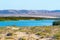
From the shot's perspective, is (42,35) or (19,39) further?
(42,35)

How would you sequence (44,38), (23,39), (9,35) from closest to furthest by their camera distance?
(23,39)
(44,38)
(9,35)

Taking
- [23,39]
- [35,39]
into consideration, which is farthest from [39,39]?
[23,39]

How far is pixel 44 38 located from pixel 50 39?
1.62 meters

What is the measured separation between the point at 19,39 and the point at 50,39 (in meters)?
3.18

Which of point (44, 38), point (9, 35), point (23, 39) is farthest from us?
point (9, 35)

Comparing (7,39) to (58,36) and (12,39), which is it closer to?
(12,39)

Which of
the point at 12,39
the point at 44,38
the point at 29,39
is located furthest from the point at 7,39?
the point at 44,38

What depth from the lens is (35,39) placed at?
2653 cm

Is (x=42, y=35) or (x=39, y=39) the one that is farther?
(x=42, y=35)

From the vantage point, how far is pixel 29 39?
26.2 m

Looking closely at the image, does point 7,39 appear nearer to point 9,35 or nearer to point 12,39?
point 12,39

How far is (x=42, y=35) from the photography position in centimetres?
2959

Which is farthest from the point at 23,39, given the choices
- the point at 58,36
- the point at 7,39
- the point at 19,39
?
the point at 58,36

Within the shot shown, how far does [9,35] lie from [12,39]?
113 inches
